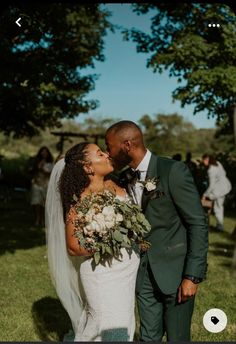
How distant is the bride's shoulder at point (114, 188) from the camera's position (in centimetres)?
430

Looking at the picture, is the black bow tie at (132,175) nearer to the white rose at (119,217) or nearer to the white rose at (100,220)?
the white rose at (119,217)

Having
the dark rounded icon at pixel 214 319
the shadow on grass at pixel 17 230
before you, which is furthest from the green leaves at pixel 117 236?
the shadow on grass at pixel 17 230

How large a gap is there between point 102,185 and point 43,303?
347cm

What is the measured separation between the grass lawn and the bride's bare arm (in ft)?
6.88

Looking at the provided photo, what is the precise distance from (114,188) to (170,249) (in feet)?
2.13

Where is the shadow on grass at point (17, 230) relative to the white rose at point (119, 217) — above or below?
below

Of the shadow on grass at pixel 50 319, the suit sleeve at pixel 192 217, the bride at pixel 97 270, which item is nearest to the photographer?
the suit sleeve at pixel 192 217

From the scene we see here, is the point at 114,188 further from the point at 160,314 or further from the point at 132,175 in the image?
the point at 160,314

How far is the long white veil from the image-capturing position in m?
4.66

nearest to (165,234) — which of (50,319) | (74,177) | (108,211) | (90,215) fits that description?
(108,211)

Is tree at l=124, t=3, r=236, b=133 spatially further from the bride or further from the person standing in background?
the bride

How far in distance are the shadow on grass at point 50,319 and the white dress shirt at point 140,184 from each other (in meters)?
2.32

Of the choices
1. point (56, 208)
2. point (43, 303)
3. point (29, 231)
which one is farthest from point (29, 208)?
point (56, 208)

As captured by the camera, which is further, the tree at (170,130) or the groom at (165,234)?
the tree at (170,130)
